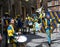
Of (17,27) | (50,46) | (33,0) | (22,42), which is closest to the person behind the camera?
(22,42)

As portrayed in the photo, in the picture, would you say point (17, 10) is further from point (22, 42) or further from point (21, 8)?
point (22, 42)

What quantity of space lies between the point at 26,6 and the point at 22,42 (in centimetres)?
2922

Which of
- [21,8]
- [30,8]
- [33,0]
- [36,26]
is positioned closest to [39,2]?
[33,0]

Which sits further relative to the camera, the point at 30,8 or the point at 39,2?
the point at 39,2

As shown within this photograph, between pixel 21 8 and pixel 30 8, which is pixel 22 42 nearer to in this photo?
pixel 21 8

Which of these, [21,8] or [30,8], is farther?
[30,8]

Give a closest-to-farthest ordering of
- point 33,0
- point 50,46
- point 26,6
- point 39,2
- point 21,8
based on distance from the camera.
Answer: point 50,46 → point 21,8 → point 26,6 → point 33,0 → point 39,2

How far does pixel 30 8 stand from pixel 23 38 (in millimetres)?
30856

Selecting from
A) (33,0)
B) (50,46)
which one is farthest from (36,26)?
(33,0)

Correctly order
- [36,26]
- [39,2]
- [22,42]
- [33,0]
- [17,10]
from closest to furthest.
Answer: [22,42]
[36,26]
[17,10]
[33,0]
[39,2]

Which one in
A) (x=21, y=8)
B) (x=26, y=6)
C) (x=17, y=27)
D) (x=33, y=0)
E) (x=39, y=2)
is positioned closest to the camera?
(x=17, y=27)

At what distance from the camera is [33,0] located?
141 ft

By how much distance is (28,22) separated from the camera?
23.0 m

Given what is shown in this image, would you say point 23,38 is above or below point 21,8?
above
